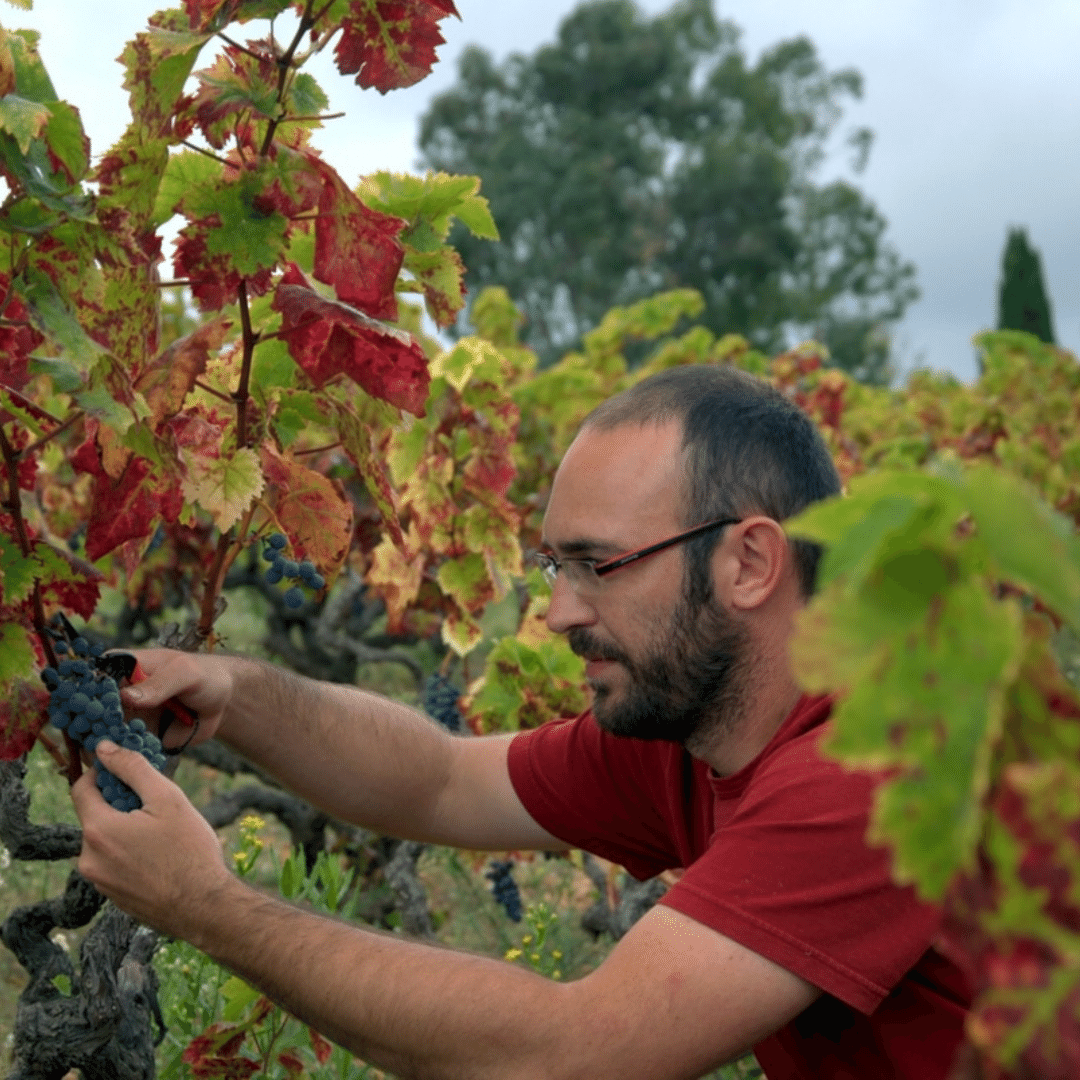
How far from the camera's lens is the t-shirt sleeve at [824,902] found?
5.22 feet

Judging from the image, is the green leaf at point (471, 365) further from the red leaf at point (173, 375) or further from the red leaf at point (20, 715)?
the red leaf at point (20, 715)

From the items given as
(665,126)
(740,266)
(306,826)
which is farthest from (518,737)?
(665,126)

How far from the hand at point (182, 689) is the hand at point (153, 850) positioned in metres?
0.18

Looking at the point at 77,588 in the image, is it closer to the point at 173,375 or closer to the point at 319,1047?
the point at 173,375

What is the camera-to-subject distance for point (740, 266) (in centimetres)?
3591

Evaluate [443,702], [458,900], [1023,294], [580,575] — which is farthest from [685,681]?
[1023,294]

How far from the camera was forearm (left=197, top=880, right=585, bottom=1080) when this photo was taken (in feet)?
5.29

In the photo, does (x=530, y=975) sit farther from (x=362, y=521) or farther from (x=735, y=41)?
(x=735, y=41)

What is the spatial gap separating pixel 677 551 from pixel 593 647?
20 centimetres

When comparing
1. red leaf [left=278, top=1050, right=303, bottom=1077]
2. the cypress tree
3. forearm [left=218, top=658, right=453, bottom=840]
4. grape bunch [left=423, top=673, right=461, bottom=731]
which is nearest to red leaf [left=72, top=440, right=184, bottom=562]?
forearm [left=218, top=658, right=453, bottom=840]

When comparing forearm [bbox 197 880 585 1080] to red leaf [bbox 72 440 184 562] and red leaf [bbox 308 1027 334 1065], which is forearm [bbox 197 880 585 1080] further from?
red leaf [bbox 308 1027 334 1065]

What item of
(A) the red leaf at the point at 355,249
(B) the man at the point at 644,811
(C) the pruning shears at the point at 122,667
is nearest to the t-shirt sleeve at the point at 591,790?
(B) the man at the point at 644,811

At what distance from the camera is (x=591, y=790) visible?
7.98ft

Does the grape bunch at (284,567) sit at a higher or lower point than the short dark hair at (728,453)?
lower
